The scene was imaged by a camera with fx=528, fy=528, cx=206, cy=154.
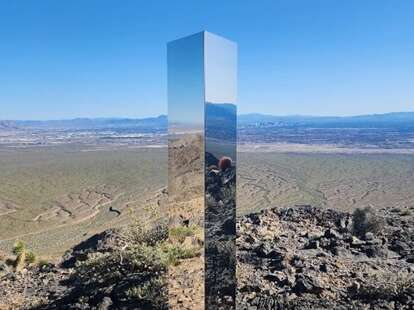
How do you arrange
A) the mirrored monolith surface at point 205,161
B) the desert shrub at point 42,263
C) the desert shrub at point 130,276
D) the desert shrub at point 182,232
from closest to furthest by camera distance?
the mirrored monolith surface at point 205,161 → the desert shrub at point 182,232 → the desert shrub at point 130,276 → the desert shrub at point 42,263

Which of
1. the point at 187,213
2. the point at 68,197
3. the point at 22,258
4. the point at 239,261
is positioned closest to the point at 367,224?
the point at 239,261

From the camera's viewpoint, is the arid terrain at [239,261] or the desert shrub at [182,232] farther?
the arid terrain at [239,261]

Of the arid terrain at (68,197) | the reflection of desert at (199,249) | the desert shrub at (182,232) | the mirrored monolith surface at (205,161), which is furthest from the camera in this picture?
the arid terrain at (68,197)

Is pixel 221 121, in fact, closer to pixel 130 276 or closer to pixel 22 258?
pixel 130 276

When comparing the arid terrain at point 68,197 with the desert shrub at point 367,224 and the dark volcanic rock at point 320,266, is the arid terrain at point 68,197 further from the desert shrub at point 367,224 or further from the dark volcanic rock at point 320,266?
the desert shrub at point 367,224

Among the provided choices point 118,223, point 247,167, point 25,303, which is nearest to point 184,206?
point 25,303

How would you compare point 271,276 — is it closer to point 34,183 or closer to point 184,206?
point 184,206

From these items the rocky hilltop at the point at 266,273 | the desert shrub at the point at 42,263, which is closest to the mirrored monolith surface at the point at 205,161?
the rocky hilltop at the point at 266,273

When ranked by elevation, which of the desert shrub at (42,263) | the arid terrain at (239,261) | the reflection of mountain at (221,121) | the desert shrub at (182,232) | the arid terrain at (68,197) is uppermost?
the reflection of mountain at (221,121)
